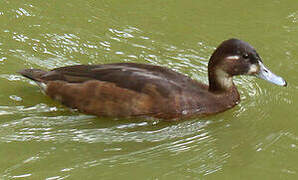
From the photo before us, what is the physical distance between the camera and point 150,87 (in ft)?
20.0

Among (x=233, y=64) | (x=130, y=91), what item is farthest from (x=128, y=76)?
(x=233, y=64)

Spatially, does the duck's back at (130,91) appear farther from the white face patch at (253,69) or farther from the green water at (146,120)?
the white face patch at (253,69)

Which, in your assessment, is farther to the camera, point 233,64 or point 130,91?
point 233,64

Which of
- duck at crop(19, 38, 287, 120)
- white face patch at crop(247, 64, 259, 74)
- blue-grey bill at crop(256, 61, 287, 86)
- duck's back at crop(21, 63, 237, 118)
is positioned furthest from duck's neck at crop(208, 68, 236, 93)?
blue-grey bill at crop(256, 61, 287, 86)

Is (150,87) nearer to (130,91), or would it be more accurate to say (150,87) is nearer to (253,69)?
(130,91)

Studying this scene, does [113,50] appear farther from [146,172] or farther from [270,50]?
[146,172]

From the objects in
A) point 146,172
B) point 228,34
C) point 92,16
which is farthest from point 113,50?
point 146,172

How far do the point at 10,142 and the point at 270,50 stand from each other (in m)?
3.93

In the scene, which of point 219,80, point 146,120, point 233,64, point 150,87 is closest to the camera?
point 150,87

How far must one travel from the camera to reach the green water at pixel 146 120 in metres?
5.36

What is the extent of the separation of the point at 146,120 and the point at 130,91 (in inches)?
14.7

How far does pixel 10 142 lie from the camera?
18.7 ft

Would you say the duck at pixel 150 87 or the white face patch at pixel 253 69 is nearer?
the duck at pixel 150 87

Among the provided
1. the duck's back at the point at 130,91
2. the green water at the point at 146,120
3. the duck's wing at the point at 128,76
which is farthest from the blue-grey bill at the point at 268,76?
the duck's wing at the point at 128,76
